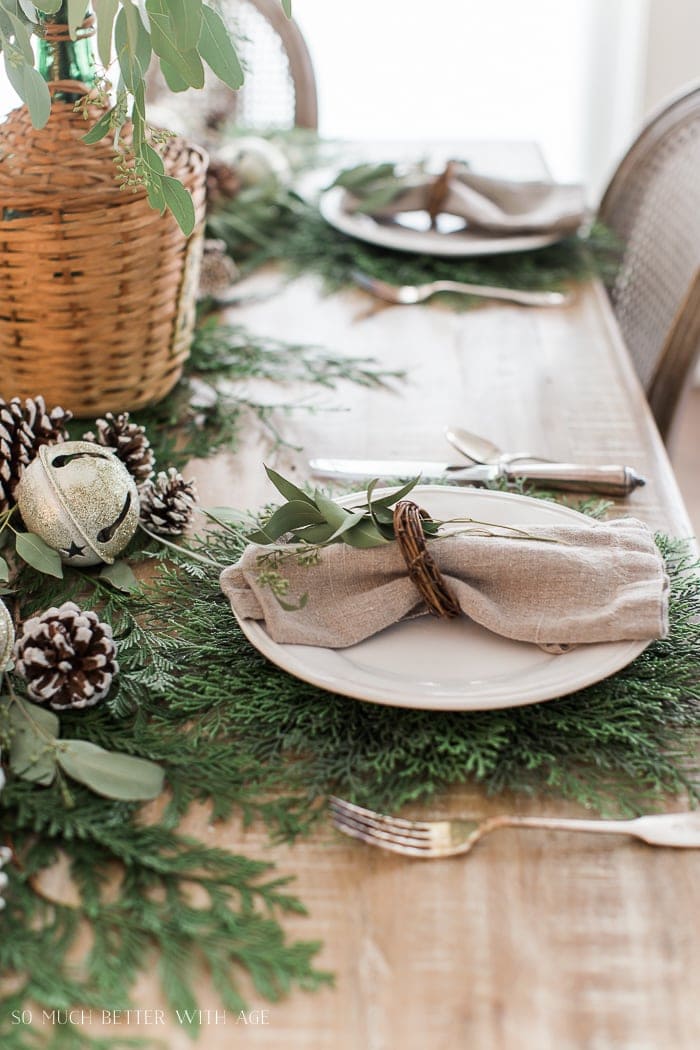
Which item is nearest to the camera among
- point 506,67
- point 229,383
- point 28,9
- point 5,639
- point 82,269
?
point 5,639

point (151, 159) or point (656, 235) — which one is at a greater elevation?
point (151, 159)

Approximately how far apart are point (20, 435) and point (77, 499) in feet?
0.32

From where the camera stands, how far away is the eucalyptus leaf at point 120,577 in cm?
72

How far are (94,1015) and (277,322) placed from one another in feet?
2.71

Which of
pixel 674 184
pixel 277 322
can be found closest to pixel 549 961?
pixel 277 322

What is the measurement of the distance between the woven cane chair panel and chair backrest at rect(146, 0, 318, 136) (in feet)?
1.93

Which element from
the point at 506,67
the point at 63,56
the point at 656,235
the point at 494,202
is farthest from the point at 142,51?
the point at 506,67

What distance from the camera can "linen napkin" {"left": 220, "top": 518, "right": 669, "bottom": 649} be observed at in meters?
0.62

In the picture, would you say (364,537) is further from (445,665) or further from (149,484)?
(149,484)

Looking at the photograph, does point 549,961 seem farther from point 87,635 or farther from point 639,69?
point 639,69

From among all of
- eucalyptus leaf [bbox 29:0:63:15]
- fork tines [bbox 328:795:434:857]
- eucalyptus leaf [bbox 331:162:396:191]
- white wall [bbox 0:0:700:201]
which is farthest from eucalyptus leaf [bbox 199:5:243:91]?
white wall [bbox 0:0:700:201]

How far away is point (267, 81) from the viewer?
73.9 inches

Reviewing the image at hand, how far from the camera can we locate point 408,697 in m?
0.58

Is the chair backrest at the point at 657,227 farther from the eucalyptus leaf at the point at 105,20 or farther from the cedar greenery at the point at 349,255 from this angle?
the eucalyptus leaf at the point at 105,20
